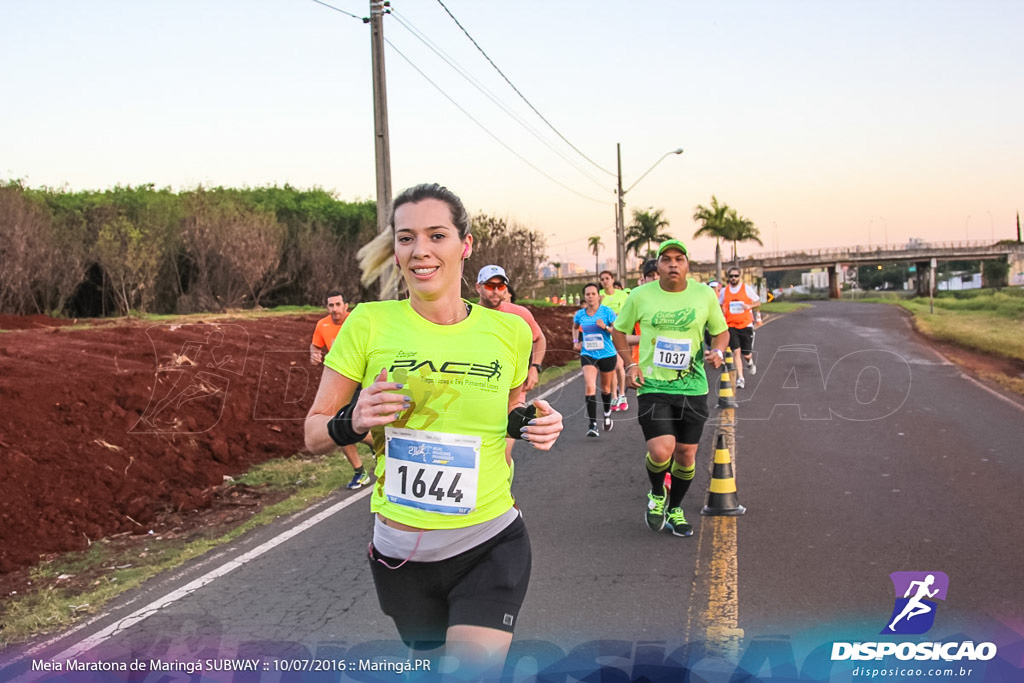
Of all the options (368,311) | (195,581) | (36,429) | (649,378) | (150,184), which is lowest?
(195,581)

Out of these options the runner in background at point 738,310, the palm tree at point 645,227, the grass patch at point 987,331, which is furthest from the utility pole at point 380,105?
the palm tree at point 645,227

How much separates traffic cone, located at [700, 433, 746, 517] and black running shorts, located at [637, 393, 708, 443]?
2.26 ft

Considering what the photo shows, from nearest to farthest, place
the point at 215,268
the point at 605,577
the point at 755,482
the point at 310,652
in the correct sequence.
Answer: the point at 310,652
the point at 605,577
the point at 755,482
the point at 215,268

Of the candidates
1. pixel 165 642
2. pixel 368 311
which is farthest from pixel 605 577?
pixel 368 311

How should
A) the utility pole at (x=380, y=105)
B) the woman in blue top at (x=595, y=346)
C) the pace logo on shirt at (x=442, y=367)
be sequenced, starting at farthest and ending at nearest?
the utility pole at (x=380, y=105) < the woman in blue top at (x=595, y=346) < the pace logo on shirt at (x=442, y=367)

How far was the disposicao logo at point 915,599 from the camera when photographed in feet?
14.3

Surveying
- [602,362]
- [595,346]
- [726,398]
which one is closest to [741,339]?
[726,398]

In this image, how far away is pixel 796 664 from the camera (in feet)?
13.1

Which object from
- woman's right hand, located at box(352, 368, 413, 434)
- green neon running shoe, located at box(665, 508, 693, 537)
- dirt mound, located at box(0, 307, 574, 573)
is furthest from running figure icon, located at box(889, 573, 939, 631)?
dirt mound, located at box(0, 307, 574, 573)

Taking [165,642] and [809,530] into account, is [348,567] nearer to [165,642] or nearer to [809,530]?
[165,642]

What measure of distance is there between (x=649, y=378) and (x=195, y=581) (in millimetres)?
3473

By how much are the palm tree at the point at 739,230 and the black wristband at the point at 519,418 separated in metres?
71.2

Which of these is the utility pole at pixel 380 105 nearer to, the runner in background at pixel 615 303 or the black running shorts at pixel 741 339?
the runner in background at pixel 615 303

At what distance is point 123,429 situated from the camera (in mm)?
9539
